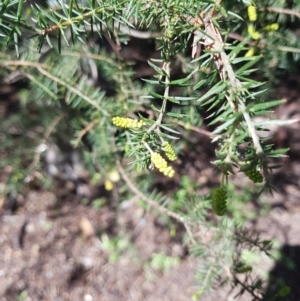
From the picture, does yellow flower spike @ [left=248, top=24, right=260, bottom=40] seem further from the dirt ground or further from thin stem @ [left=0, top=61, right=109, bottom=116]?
the dirt ground

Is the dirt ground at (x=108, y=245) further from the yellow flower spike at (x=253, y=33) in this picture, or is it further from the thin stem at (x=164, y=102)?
the thin stem at (x=164, y=102)

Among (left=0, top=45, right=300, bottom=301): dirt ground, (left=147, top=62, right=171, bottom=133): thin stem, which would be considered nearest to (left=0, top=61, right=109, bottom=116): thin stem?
(left=147, top=62, right=171, bottom=133): thin stem

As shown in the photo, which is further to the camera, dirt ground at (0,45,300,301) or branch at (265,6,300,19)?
dirt ground at (0,45,300,301)

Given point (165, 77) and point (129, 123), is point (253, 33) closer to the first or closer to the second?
point (165, 77)

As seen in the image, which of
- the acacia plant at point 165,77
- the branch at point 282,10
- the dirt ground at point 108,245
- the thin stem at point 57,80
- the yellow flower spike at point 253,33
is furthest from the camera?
the dirt ground at point 108,245

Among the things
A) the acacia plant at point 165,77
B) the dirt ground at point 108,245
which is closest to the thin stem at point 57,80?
the acacia plant at point 165,77

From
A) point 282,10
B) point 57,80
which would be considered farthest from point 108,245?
point 282,10
